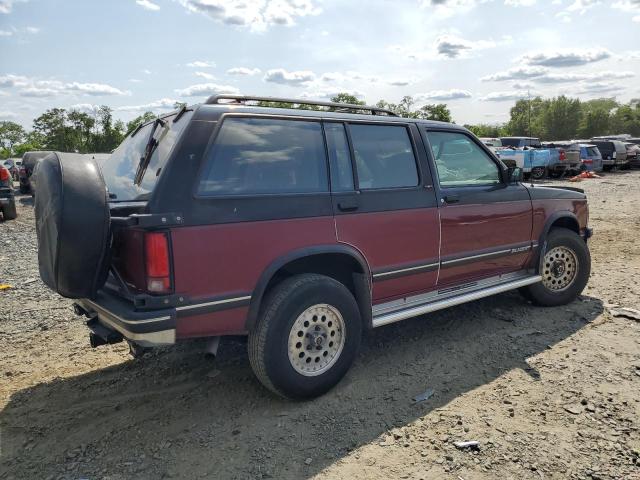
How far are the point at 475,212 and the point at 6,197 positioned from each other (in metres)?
11.6

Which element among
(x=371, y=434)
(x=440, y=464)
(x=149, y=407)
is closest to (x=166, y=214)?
(x=149, y=407)


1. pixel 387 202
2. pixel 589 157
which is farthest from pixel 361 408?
pixel 589 157

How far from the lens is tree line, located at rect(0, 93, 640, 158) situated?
40.4 meters

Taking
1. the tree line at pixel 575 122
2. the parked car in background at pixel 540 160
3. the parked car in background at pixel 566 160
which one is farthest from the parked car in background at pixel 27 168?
the tree line at pixel 575 122

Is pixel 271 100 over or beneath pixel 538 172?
over

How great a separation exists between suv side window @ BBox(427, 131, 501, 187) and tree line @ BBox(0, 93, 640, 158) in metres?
31.7

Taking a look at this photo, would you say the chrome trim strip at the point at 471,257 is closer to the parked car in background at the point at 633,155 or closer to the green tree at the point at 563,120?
the parked car in background at the point at 633,155

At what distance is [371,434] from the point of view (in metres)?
2.97

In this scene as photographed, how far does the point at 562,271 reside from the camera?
202 inches

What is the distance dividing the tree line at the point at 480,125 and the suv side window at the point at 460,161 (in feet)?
104

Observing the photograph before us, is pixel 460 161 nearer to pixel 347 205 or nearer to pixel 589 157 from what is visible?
pixel 347 205

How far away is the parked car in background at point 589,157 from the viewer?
78.1ft

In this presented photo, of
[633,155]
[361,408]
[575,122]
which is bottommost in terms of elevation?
[361,408]

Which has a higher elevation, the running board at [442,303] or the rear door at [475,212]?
the rear door at [475,212]
